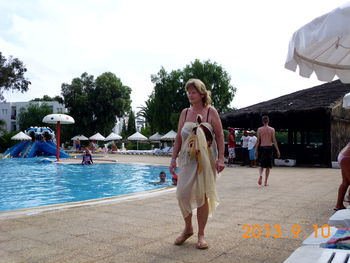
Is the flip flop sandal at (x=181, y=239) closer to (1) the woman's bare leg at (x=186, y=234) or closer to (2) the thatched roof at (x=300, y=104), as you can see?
(1) the woman's bare leg at (x=186, y=234)

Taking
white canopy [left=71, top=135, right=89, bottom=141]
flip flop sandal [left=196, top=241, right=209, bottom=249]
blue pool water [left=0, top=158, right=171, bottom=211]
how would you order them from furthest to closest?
white canopy [left=71, top=135, right=89, bottom=141], blue pool water [left=0, top=158, right=171, bottom=211], flip flop sandal [left=196, top=241, right=209, bottom=249]

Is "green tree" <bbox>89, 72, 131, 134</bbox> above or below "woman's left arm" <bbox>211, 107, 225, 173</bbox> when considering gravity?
above

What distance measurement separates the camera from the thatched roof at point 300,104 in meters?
15.4

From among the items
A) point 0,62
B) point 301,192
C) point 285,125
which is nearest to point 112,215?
point 301,192

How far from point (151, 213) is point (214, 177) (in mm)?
1827

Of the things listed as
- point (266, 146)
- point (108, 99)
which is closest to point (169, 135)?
point (108, 99)

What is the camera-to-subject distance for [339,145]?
1675cm

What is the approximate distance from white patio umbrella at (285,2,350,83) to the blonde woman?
97 cm

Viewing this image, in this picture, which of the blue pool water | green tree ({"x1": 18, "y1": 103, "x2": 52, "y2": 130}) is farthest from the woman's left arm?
green tree ({"x1": 18, "y1": 103, "x2": 52, "y2": 130})

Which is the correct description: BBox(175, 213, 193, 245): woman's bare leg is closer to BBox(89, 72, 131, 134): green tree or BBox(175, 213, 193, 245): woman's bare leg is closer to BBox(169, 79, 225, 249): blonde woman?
BBox(169, 79, 225, 249): blonde woman

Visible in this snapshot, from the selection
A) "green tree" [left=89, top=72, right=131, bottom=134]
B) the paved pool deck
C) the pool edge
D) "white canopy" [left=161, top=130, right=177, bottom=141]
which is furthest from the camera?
"green tree" [left=89, top=72, right=131, bottom=134]

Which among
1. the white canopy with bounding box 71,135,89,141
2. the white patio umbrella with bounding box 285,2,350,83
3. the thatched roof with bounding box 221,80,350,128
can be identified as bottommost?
the white canopy with bounding box 71,135,89,141
